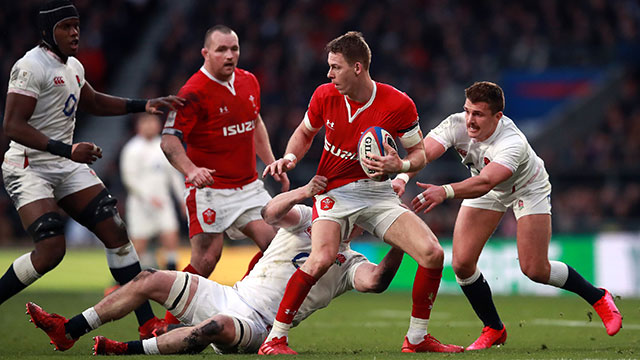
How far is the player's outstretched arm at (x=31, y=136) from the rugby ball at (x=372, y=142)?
203 centimetres

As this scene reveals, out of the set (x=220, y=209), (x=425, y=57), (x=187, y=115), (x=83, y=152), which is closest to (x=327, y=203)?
(x=220, y=209)

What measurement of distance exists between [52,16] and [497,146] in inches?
148

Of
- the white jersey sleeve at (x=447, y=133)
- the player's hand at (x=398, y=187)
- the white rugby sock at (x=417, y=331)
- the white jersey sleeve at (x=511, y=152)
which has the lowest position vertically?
the white rugby sock at (x=417, y=331)

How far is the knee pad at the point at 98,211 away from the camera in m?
7.56

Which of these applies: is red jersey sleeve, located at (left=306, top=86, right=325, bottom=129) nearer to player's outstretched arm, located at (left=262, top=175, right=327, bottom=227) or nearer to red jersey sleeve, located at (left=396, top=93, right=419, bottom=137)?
player's outstretched arm, located at (left=262, top=175, right=327, bottom=227)

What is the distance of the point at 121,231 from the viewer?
7.66 metres

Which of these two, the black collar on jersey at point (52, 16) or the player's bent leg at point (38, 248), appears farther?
the black collar on jersey at point (52, 16)

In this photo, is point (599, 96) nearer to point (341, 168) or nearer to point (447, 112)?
point (447, 112)

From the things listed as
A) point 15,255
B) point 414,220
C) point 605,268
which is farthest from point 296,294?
point 15,255

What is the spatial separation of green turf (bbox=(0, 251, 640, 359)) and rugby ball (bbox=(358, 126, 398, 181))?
1.45 meters

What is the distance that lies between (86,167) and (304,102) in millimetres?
13019

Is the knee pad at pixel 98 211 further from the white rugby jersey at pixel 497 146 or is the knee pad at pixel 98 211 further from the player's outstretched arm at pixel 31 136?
the white rugby jersey at pixel 497 146

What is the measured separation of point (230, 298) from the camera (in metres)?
6.77

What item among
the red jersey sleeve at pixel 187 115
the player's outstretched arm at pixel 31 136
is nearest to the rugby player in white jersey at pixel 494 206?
the red jersey sleeve at pixel 187 115
